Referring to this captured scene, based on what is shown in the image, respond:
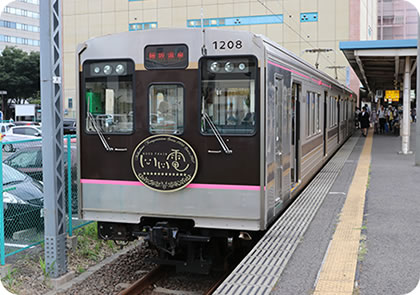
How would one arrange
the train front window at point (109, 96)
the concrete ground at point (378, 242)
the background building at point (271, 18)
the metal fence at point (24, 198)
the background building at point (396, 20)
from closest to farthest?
the concrete ground at point (378, 242) < the train front window at point (109, 96) < the metal fence at point (24, 198) < the background building at point (271, 18) < the background building at point (396, 20)

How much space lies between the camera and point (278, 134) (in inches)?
269

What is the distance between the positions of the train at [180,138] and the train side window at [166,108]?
0.5 inches

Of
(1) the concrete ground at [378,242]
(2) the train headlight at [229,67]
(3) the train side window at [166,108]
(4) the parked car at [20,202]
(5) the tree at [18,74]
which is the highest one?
(5) the tree at [18,74]

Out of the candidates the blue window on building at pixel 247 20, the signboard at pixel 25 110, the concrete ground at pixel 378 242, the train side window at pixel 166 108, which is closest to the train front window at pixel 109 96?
the train side window at pixel 166 108

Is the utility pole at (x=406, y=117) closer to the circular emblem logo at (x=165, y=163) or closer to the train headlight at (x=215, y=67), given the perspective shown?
the train headlight at (x=215, y=67)

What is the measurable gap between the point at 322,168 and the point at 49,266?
8847 millimetres

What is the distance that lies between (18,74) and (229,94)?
54739 millimetres

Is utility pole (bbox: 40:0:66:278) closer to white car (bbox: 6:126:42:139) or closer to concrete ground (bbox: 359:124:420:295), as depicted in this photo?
concrete ground (bbox: 359:124:420:295)

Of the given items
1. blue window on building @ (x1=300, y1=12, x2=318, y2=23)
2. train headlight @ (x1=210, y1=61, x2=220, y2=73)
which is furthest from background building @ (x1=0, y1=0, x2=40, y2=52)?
train headlight @ (x1=210, y1=61, x2=220, y2=73)

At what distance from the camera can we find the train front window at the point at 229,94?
233 inches

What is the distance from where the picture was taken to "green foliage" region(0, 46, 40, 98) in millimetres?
55094

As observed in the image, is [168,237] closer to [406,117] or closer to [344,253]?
[344,253]

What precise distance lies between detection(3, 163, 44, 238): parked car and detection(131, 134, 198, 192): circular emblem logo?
2.01 m

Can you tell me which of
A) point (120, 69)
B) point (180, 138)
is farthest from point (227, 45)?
point (120, 69)
